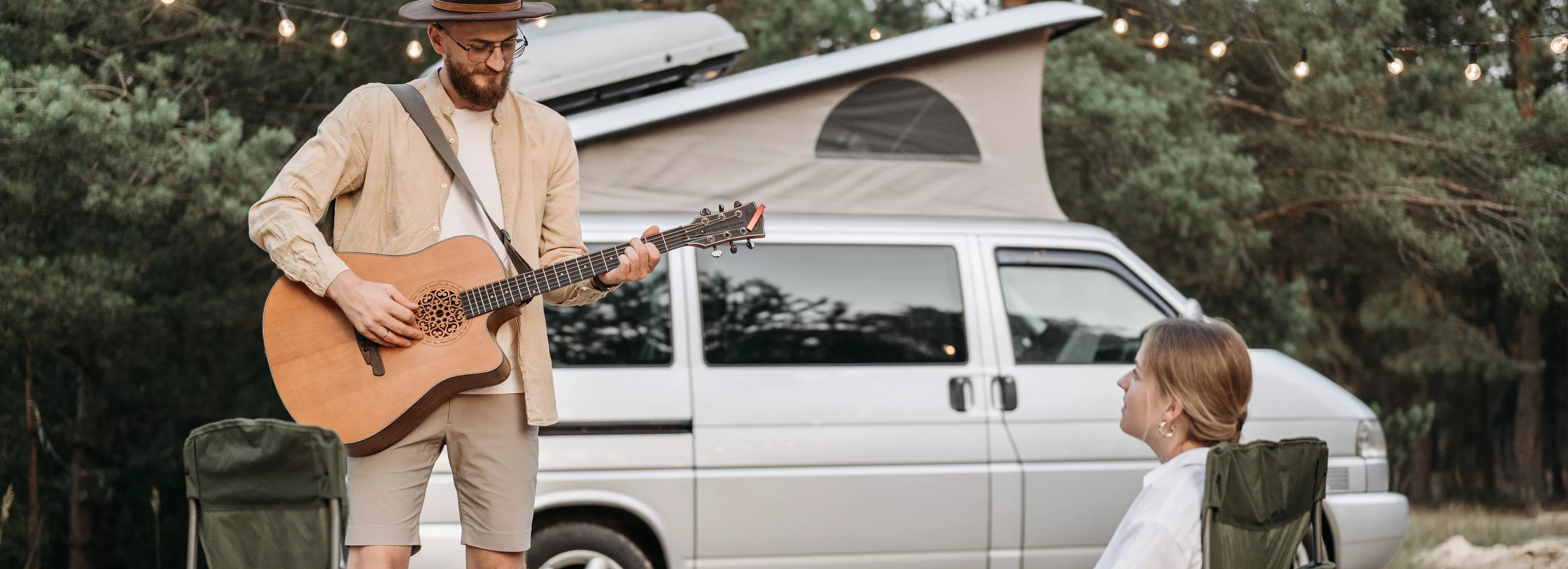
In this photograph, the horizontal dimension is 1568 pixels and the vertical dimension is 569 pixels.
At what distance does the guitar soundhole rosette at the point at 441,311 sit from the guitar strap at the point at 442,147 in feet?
0.56

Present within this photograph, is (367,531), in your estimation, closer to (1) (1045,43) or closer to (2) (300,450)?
(2) (300,450)

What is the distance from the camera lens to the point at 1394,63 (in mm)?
6293

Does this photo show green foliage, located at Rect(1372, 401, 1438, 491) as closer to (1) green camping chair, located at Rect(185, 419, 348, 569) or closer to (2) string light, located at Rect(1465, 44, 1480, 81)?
(2) string light, located at Rect(1465, 44, 1480, 81)

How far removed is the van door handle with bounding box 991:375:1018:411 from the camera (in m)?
5.42

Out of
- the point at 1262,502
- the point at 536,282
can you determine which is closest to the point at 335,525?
the point at 536,282

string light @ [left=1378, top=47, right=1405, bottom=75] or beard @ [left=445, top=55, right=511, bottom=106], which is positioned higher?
A: string light @ [left=1378, top=47, right=1405, bottom=75]

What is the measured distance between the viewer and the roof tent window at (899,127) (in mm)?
5742

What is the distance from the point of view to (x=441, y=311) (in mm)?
3176

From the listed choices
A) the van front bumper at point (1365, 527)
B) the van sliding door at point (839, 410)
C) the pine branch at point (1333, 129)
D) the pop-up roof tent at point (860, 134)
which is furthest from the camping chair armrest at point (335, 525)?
the pine branch at point (1333, 129)

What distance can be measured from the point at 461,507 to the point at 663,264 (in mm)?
2118

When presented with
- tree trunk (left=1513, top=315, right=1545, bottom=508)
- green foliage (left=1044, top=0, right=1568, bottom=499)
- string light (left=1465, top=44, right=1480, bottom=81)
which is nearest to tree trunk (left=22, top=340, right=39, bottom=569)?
green foliage (left=1044, top=0, right=1568, bottom=499)

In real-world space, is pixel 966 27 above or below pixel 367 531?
above

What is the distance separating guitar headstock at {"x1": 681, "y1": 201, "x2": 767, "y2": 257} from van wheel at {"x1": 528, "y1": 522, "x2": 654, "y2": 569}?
190cm

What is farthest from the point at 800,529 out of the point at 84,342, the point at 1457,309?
the point at 1457,309
